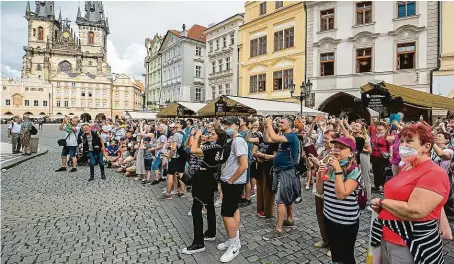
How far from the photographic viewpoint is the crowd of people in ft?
6.73

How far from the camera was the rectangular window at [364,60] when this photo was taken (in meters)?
19.1

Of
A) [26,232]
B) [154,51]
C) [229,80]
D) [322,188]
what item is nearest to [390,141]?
[322,188]

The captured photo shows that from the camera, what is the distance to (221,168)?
4.18m

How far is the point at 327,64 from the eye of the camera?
21.1m

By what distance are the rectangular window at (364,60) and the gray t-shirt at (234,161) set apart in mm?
18429

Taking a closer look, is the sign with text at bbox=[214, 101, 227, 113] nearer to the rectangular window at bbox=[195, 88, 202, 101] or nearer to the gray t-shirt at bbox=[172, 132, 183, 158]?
the gray t-shirt at bbox=[172, 132, 183, 158]

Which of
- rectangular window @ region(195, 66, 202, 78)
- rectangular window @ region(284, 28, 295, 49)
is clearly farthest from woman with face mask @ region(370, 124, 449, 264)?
rectangular window @ region(195, 66, 202, 78)

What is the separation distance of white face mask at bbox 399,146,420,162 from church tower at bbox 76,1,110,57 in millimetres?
123979

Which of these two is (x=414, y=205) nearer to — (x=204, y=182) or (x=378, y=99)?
(x=204, y=182)

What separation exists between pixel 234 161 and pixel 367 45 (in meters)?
18.9

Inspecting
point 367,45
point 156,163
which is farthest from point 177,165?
point 367,45

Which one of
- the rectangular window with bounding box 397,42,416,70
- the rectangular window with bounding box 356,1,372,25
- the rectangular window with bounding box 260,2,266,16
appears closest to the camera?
the rectangular window with bounding box 397,42,416,70

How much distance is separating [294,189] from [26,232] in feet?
15.7

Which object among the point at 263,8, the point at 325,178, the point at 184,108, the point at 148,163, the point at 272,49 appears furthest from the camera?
the point at 263,8
